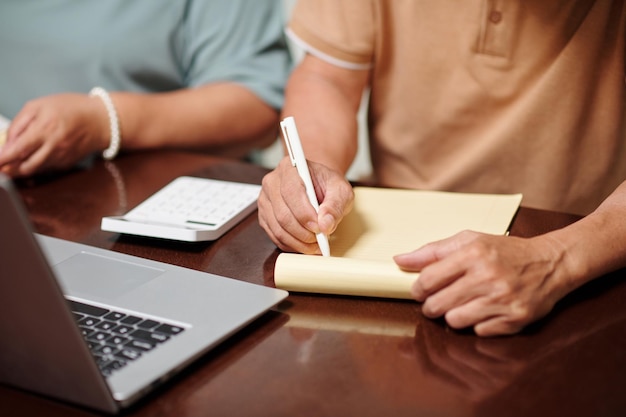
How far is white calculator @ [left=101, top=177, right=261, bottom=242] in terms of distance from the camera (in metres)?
0.90

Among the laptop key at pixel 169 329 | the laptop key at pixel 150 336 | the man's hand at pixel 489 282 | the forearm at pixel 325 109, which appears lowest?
the laptop key at pixel 169 329

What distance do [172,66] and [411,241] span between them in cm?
80

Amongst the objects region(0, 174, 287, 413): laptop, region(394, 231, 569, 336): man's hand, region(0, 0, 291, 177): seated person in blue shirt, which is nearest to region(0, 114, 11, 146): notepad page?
region(0, 0, 291, 177): seated person in blue shirt

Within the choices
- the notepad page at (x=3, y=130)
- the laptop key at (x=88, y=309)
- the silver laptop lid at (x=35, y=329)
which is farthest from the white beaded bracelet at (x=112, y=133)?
the silver laptop lid at (x=35, y=329)

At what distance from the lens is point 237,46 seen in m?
1.49

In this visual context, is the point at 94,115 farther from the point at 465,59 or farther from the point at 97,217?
the point at 465,59

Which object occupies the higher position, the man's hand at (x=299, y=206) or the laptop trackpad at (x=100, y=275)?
the man's hand at (x=299, y=206)

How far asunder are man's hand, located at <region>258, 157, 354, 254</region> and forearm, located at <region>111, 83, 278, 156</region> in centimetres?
47

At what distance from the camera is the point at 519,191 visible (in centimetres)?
122

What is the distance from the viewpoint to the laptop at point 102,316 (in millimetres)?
539

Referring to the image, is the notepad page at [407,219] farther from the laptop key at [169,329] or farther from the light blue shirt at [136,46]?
the light blue shirt at [136,46]

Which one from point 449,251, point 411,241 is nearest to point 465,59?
point 411,241

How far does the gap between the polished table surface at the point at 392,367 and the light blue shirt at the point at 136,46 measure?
744 millimetres

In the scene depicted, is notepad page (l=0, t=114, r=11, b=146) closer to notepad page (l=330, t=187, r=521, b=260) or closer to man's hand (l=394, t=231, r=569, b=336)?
notepad page (l=330, t=187, r=521, b=260)
